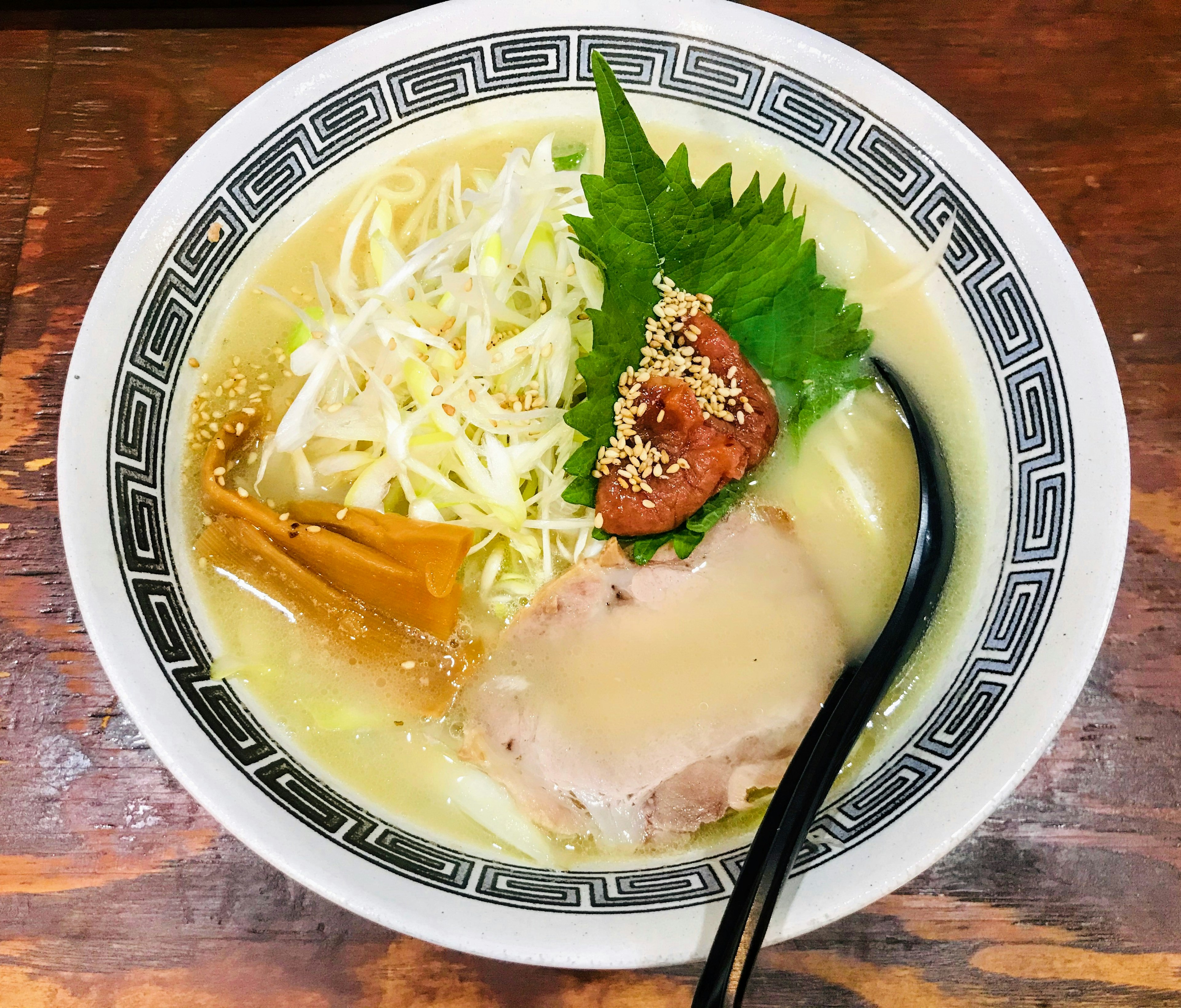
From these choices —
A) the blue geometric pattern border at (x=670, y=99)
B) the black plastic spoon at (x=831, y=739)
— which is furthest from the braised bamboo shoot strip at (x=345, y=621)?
the black plastic spoon at (x=831, y=739)

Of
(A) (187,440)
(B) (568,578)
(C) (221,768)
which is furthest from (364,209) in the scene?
(C) (221,768)

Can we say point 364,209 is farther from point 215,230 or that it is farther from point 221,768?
point 221,768

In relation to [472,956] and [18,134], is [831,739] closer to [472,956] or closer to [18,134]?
[472,956]

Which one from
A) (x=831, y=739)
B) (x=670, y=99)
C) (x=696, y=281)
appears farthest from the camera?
(x=670, y=99)

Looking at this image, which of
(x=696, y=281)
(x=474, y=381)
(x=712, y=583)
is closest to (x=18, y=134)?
(x=474, y=381)

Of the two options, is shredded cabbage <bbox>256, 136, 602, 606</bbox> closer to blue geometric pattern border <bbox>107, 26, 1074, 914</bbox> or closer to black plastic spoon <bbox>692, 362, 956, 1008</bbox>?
blue geometric pattern border <bbox>107, 26, 1074, 914</bbox>

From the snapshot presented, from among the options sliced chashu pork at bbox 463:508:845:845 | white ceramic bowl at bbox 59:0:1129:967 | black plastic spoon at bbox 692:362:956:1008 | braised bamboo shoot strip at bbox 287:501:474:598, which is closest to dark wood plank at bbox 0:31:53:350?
white ceramic bowl at bbox 59:0:1129:967
